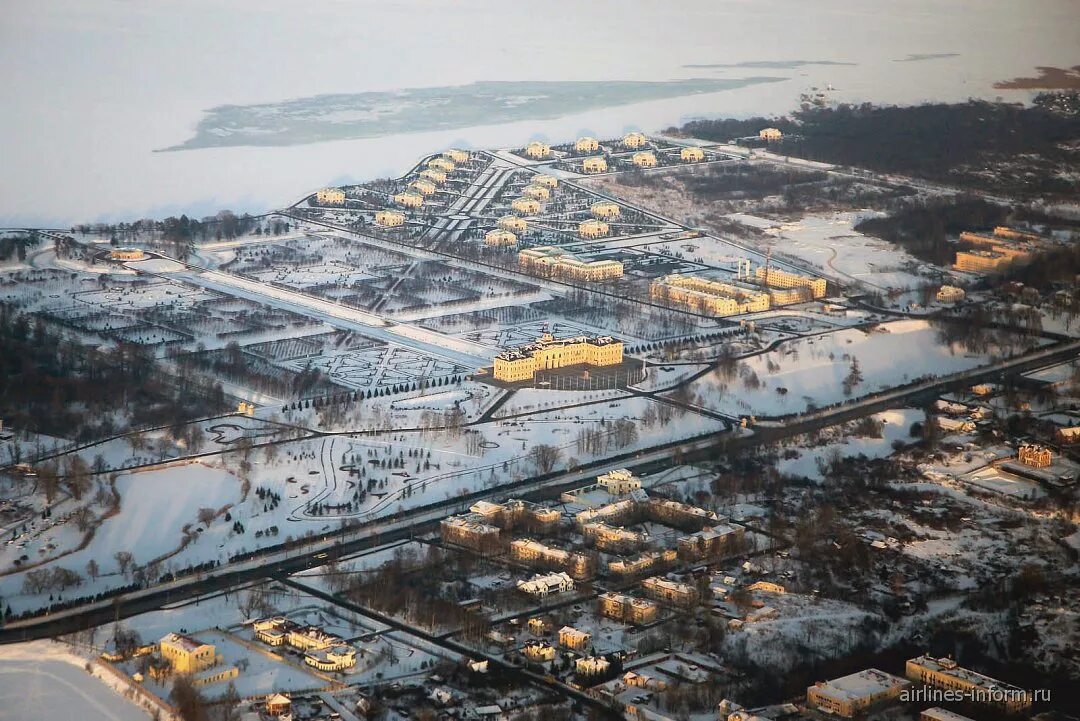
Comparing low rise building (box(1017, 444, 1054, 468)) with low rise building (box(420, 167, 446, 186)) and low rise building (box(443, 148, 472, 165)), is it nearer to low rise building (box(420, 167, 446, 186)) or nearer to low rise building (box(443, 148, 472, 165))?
low rise building (box(420, 167, 446, 186))

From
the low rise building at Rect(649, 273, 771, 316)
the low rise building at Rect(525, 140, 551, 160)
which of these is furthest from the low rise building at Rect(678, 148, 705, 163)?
the low rise building at Rect(649, 273, 771, 316)

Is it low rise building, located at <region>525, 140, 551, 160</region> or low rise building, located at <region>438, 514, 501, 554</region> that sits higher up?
low rise building, located at <region>525, 140, 551, 160</region>

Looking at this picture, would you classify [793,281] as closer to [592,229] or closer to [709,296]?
[709,296]

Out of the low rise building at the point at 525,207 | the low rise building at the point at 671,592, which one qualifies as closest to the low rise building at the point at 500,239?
the low rise building at the point at 525,207

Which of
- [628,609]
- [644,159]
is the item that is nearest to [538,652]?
[628,609]

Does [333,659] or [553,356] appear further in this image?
[553,356]

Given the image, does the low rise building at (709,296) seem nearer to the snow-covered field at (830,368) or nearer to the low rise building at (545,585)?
the snow-covered field at (830,368)

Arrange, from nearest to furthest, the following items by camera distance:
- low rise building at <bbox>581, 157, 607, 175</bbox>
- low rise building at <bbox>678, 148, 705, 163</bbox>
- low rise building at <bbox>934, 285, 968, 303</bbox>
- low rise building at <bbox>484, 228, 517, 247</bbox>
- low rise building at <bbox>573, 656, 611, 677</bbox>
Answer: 1. low rise building at <bbox>573, 656, 611, 677</bbox>
2. low rise building at <bbox>934, 285, 968, 303</bbox>
3. low rise building at <bbox>484, 228, 517, 247</bbox>
4. low rise building at <bbox>581, 157, 607, 175</bbox>
5. low rise building at <bbox>678, 148, 705, 163</bbox>
